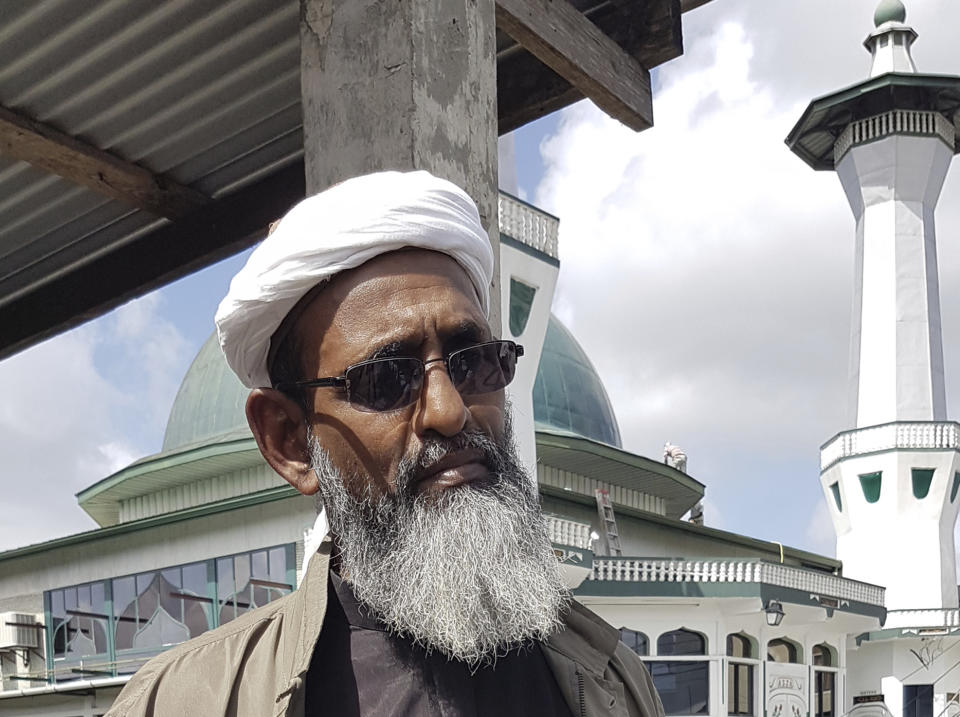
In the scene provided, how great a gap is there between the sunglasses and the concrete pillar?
86 cm

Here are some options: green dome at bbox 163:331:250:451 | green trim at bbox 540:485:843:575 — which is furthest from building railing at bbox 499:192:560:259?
green dome at bbox 163:331:250:451

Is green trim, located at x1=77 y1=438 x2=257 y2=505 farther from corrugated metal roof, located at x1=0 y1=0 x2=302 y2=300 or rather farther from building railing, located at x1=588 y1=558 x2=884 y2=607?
corrugated metal roof, located at x1=0 y1=0 x2=302 y2=300

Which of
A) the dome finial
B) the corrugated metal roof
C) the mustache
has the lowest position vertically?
the mustache

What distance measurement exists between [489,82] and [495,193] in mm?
309

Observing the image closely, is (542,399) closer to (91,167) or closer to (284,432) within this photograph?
(91,167)

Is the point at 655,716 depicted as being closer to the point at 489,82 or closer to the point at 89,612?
the point at 489,82

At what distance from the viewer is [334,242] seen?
1.97 m

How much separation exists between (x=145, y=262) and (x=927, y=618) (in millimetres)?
34194

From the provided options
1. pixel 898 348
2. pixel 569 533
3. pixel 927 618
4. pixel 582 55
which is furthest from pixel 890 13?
pixel 582 55

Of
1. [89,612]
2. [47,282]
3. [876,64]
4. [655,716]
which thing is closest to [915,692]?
[876,64]

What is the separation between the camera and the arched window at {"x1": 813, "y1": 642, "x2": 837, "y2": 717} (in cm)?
3219

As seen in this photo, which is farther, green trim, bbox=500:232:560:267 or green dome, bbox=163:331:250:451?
green dome, bbox=163:331:250:451

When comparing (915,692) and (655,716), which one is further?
(915,692)

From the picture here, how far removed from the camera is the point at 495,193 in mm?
2990
